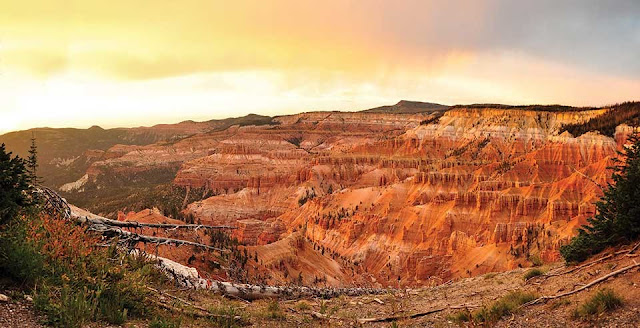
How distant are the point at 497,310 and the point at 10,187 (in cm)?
1102

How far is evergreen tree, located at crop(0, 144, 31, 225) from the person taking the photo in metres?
9.09

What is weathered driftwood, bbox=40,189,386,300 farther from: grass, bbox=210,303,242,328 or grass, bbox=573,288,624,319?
grass, bbox=573,288,624,319

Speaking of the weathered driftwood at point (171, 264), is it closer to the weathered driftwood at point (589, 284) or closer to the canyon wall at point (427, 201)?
the weathered driftwood at point (589, 284)

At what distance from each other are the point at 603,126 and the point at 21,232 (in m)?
105

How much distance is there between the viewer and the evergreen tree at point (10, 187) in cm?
→ 909

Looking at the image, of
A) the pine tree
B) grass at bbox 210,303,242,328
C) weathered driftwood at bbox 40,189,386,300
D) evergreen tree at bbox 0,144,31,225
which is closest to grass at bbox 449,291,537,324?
grass at bbox 210,303,242,328

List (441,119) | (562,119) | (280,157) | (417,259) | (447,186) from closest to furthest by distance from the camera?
(417,259)
(447,186)
(562,119)
(441,119)
(280,157)

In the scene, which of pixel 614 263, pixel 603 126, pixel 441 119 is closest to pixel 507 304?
pixel 614 263

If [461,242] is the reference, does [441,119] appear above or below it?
above

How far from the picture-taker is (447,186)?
3462 inches

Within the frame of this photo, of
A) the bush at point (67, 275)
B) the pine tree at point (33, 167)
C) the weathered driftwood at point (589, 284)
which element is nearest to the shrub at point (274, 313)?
the bush at point (67, 275)

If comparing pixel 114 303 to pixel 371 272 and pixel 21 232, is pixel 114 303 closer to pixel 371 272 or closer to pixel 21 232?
pixel 21 232

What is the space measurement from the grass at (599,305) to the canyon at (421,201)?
3.72 m

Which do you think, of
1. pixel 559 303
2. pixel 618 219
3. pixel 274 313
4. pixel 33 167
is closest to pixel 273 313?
pixel 274 313
